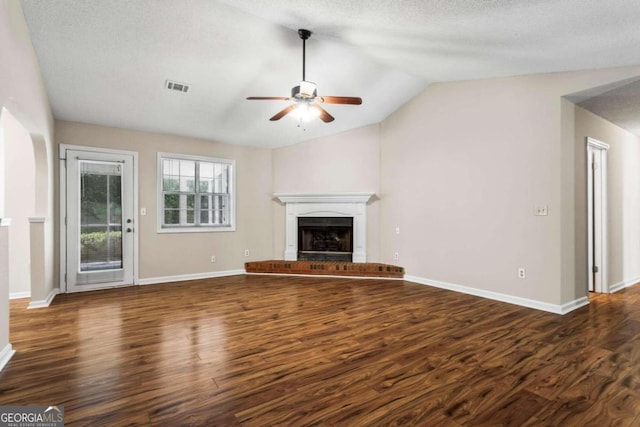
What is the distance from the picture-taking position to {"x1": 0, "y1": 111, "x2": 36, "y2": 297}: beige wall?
14.0ft

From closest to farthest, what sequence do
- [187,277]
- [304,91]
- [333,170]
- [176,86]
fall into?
[304,91]
[176,86]
[187,277]
[333,170]

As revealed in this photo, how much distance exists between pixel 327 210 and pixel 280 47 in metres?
3.25

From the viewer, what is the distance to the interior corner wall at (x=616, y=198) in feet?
12.5

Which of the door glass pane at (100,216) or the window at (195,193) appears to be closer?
the door glass pane at (100,216)

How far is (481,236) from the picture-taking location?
424cm

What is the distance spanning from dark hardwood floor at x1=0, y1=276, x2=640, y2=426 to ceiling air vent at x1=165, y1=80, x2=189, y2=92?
109 inches

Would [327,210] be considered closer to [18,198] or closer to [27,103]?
[27,103]

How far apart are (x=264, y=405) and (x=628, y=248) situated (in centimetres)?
603

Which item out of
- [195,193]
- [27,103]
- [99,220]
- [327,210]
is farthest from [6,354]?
[327,210]

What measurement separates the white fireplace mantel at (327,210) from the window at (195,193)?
106 cm

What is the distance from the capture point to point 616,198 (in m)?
4.61

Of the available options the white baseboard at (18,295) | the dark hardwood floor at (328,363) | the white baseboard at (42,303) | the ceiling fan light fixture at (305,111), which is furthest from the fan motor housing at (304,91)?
the white baseboard at (18,295)

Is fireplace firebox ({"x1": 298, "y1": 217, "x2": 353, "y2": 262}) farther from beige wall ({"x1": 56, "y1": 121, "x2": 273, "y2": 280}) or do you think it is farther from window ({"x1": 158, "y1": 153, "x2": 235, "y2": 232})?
window ({"x1": 158, "y1": 153, "x2": 235, "y2": 232})

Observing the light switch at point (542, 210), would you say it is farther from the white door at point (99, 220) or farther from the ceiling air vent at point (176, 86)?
the white door at point (99, 220)
